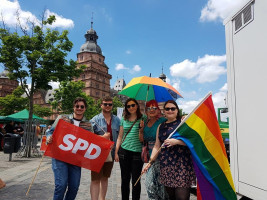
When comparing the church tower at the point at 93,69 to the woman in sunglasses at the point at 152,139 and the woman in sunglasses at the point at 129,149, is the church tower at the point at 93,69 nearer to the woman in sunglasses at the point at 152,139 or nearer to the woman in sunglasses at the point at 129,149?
the woman in sunglasses at the point at 129,149

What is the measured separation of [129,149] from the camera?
3885mm

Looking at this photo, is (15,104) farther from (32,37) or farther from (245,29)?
(245,29)

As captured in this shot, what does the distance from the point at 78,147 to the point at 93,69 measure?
88250mm

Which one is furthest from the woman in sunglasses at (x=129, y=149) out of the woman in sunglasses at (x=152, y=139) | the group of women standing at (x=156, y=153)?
the woman in sunglasses at (x=152, y=139)

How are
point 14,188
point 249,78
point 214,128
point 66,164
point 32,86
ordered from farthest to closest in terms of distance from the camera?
point 32,86 < point 14,188 < point 66,164 < point 214,128 < point 249,78

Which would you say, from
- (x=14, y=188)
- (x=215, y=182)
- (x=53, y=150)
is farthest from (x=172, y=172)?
(x=14, y=188)

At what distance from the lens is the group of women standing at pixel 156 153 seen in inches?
117

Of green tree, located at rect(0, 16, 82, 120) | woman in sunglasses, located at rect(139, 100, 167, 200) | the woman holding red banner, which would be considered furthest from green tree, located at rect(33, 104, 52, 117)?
woman in sunglasses, located at rect(139, 100, 167, 200)

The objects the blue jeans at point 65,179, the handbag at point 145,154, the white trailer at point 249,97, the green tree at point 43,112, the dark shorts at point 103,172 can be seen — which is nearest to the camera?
the white trailer at point 249,97

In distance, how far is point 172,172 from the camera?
299 cm

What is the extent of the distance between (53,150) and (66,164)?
31 cm

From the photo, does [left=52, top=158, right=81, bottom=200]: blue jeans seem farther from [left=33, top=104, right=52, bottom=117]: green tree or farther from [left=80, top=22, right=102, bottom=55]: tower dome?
[left=80, top=22, right=102, bottom=55]: tower dome

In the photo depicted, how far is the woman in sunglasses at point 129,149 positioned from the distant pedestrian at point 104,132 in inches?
6.5

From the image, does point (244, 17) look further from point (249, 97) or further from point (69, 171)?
point (69, 171)
